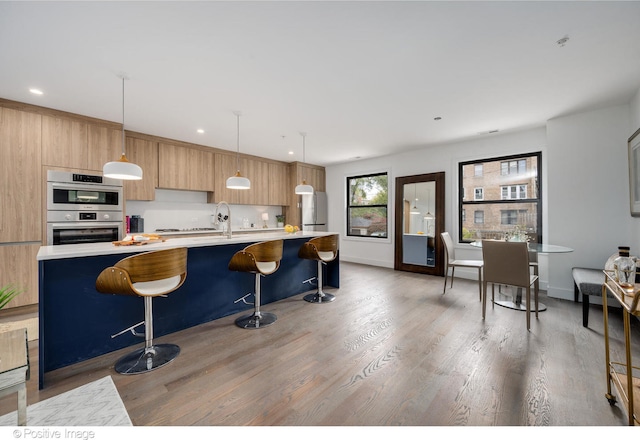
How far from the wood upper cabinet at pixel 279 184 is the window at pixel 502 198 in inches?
152

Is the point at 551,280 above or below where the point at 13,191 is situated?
below

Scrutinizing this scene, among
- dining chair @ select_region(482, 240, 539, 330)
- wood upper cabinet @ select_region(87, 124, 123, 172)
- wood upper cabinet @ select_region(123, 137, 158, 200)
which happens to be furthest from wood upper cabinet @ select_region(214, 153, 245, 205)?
dining chair @ select_region(482, 240, 539, 330)

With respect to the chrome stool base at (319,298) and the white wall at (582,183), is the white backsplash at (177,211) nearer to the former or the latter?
the chrome stool base at (319,298)

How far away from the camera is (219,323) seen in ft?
9.12

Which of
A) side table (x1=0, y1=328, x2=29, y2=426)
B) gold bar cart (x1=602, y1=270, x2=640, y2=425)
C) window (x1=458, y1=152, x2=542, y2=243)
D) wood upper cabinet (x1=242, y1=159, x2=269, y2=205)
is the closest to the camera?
side table (x1=0, y1=328, x2=29, y2=426)

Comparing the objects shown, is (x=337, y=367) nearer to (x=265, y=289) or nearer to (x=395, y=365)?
(x=395, y=365)

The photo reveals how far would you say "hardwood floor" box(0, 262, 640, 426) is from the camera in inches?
59.6

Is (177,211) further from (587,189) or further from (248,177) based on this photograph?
(587,189)

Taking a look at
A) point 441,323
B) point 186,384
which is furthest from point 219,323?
point 441,323

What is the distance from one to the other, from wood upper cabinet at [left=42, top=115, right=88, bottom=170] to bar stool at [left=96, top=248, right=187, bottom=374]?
263cm

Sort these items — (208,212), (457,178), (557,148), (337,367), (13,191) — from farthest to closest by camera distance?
1. (208,212)
2. (457,178)
3. (557,148)
4. (13,191)
5. (337,367)

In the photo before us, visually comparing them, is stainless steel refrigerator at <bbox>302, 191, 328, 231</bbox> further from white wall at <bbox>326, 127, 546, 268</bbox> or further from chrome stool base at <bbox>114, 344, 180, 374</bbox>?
chrome stool base at <bbox>114, 344, 180, 374</bbox>

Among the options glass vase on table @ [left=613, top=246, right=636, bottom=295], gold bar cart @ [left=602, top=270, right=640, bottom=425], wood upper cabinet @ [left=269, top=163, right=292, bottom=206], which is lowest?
gold bar cart @ [left=602, top=270, right=640, bottom=425]

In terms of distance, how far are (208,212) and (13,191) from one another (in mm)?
2651
